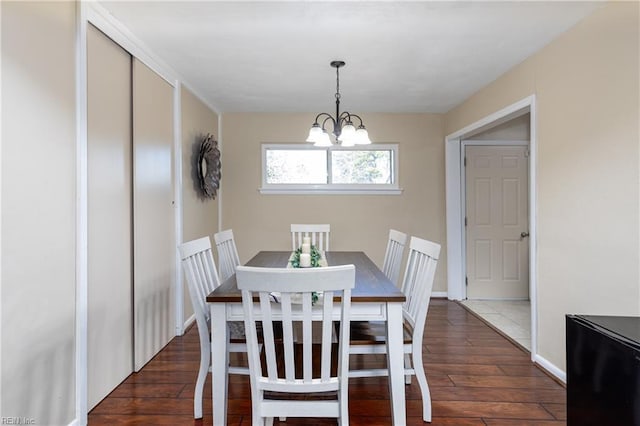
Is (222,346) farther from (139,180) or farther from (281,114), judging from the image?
(281,114)

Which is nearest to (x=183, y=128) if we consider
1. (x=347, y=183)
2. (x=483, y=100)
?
(x=347, y=183)

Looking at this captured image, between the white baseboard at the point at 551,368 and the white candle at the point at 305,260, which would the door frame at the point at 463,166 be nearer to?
the white baseboard at the point at 551,368

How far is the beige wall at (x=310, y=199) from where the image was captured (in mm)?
4348

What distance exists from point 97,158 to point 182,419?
152 centimetres

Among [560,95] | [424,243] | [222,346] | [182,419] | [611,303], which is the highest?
[560,95]

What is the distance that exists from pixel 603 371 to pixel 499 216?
317 cm

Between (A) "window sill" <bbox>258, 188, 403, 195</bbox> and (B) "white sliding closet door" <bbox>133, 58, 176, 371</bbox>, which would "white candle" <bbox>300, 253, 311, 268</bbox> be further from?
(A) "window sill" <bbox>258, 188, 403, 195</bbox>

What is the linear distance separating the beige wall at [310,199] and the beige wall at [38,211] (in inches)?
102

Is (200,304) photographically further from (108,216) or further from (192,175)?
(192,175)

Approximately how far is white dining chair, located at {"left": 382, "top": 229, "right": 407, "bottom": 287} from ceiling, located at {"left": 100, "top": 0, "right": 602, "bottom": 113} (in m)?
1.35

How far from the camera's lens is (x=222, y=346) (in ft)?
5.46

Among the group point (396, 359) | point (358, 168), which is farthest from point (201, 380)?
point (358, 168)

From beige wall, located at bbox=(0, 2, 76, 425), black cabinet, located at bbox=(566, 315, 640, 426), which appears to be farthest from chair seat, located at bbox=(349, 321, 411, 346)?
beige wall, located at bbox=(0, 2, 76, 425)

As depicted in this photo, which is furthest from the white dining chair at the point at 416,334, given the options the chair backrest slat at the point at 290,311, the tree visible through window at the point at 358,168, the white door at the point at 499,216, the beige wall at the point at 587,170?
the white door at the point at 499,216
